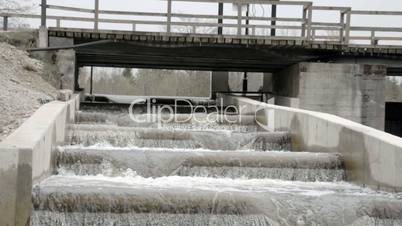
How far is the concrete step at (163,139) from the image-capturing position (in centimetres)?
1155

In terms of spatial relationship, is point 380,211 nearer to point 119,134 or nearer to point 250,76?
point 119,134

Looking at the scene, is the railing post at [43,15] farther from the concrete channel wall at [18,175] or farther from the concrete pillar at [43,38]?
the concrete channel wall at [18,175]

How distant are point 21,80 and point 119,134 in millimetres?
4706

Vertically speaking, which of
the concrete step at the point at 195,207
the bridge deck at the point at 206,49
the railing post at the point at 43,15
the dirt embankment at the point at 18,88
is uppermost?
the railing post at the point at 43,15

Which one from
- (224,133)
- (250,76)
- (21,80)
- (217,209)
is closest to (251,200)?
(217,209)

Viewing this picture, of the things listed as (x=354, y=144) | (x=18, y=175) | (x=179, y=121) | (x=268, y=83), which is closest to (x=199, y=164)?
(x=354, y=144)

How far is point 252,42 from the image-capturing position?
19438mm

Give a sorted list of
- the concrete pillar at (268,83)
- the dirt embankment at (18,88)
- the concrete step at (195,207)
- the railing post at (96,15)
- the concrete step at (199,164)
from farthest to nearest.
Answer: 1. the concrete pillar at (268,83)
2. the railing post at (96,15)
3. the dirt embankment at (18,88)
4. the concrete step at (199,164)
5. the concrete step at (195,207)

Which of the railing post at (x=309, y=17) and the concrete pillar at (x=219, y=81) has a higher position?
the railing post at (x=309, y=17)

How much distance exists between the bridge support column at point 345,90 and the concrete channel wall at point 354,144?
Answer: 6.11 meters

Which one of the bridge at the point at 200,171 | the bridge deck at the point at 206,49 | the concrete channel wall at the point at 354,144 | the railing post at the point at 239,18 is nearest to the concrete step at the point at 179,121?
the bridge at the point at 200,171

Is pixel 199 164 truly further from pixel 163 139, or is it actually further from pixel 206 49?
pixel 206 49

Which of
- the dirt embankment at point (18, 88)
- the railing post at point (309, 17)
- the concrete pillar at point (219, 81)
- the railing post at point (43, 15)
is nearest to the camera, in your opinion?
the dirt embankment at point (18, 88)

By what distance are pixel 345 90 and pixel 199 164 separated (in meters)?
11.5
